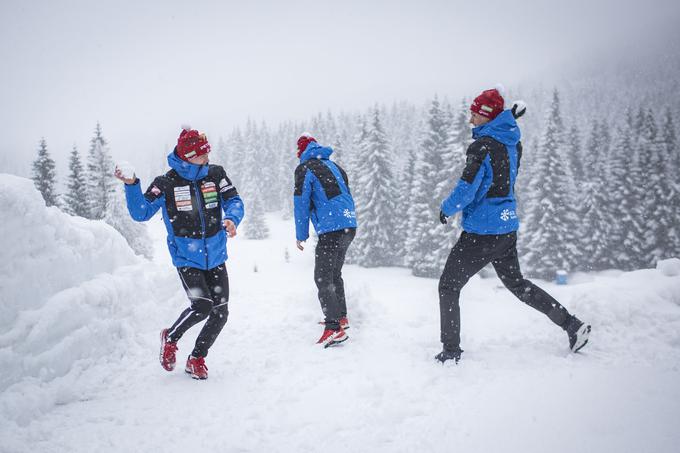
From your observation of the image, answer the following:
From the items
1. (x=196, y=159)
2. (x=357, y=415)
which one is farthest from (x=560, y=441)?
(x=196, y=159)

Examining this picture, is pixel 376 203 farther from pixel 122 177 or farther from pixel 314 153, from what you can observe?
→ pixel 122 177

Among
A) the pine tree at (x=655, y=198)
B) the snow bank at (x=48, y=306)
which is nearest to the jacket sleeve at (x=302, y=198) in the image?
the snow bank at (x=48, y=306)

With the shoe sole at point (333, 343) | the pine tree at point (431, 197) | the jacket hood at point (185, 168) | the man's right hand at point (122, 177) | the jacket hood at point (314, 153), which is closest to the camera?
the man's right hand at point (122, 177)

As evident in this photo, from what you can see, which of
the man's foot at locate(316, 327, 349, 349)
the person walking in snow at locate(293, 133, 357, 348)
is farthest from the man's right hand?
the man's foot at locate(316, 327, 349, 349)

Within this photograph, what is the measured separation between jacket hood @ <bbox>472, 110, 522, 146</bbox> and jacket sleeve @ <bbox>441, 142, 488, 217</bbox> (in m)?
0.21

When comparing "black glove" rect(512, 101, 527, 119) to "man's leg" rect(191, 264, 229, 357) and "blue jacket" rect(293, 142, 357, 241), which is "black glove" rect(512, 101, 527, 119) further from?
"man's leg" rect(191, 264, 229, 357)

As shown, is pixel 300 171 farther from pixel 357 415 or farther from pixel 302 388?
pixel 357 415

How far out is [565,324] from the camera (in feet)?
12.8

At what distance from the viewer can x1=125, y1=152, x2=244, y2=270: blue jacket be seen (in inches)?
153

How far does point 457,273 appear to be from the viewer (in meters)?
3.89

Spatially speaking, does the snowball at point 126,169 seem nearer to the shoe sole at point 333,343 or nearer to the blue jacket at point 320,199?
the blue jacket at point 320,199

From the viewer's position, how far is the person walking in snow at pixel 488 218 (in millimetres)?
3718

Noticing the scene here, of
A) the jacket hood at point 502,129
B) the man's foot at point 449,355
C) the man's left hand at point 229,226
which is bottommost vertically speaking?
the man's foot at point 449,355

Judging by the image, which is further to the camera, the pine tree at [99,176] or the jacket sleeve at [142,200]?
the pine tree at [99,176]
